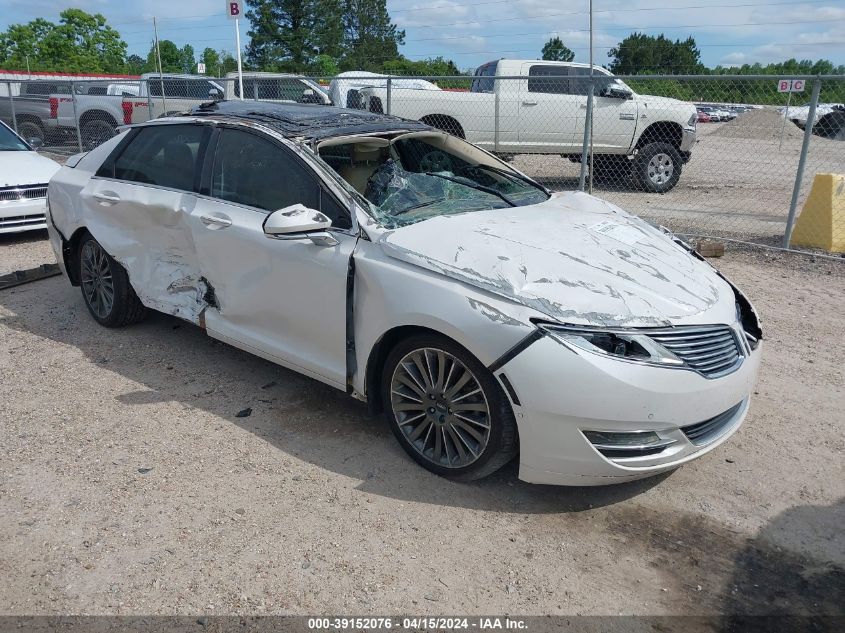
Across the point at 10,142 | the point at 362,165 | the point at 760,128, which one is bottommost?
the point at 362,165

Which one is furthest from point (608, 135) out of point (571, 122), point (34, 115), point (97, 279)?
point (34, 115)

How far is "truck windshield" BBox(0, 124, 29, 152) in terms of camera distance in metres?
9.30

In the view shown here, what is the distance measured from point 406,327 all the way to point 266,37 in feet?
194

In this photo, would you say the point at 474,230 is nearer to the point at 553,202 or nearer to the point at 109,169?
the point at 553,202

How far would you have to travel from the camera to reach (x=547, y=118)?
1230 centimetres

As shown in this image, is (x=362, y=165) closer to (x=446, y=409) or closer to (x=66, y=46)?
(x=446, y=409)

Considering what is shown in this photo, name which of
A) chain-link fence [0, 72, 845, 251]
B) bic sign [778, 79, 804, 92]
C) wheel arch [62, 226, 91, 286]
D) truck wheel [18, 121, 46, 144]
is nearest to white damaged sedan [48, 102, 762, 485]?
wheel arch [62, 226, 91, 286]

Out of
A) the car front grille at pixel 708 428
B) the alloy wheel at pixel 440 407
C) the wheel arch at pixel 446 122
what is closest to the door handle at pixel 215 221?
the alloy wheel at pixel 440 407

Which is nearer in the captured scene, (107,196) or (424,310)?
(424,310)

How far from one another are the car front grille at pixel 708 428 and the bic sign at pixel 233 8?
43.5ft

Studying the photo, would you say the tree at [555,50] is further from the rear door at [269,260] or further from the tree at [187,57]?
the rear door at [269,260]

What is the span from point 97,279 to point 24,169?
14.1 ft

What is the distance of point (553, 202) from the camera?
14.8 feet

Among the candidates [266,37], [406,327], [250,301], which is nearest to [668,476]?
[406,327]
